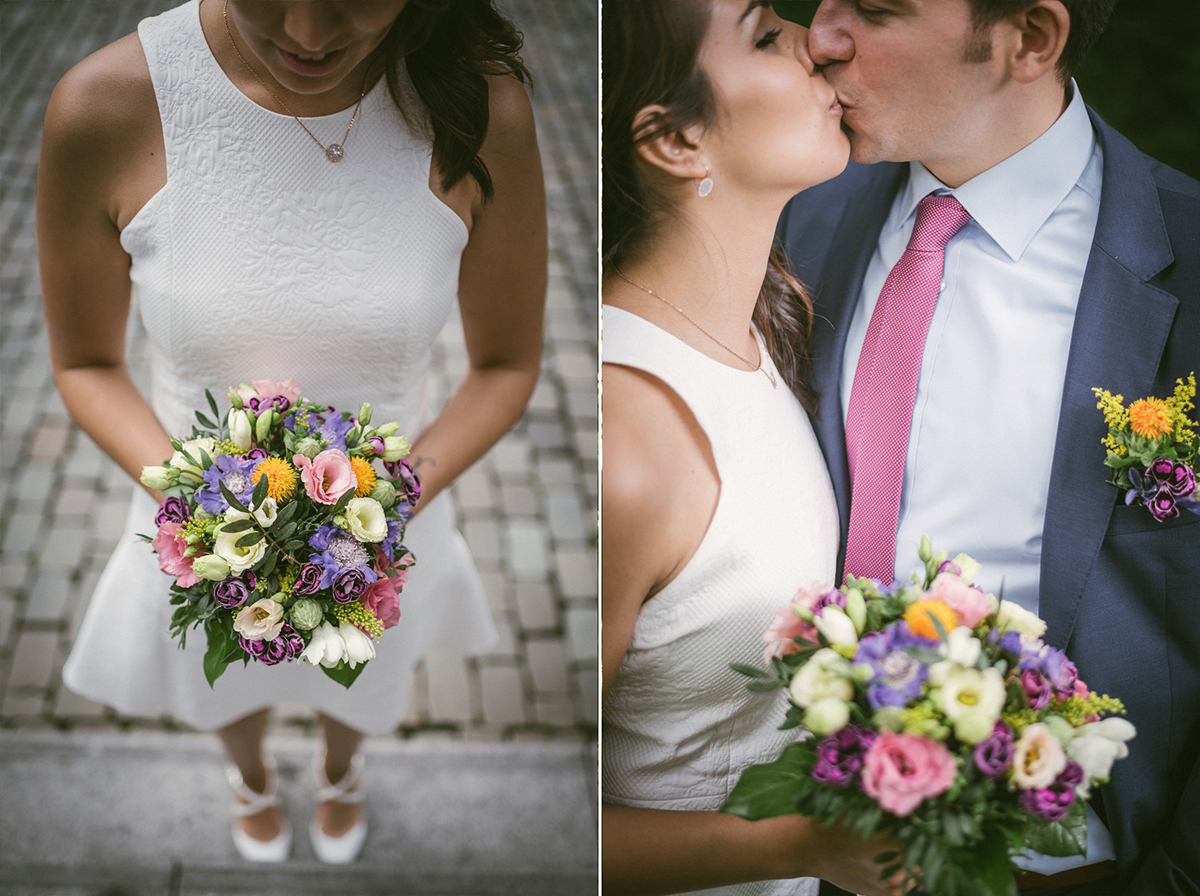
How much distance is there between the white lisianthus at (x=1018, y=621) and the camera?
1412mm

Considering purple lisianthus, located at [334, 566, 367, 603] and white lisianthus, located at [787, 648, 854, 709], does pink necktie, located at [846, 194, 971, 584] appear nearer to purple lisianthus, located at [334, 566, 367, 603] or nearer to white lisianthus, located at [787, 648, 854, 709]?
white lisianthus, located at [787, 648, 854, 709]

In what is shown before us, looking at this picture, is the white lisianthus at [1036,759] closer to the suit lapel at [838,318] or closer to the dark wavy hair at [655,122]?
the suit lapel at [838,318]

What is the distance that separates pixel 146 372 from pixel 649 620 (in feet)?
4.88

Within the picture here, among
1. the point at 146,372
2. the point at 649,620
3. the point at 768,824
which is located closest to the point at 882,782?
the point at 768,824

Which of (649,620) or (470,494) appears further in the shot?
(470,494)

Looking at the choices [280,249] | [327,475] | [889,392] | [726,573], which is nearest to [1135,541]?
[889,392]

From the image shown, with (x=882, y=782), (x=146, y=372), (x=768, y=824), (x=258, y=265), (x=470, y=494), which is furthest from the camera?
(x=470, y=494)

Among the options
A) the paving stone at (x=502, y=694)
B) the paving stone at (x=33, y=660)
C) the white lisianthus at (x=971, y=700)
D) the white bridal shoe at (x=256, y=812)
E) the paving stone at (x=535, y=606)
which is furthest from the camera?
the paving stone at (x=535, y=606)

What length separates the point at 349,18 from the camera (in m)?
1.60

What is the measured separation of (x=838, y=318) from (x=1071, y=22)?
0.64 meters

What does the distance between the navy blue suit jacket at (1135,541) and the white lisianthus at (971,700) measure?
1.06ft

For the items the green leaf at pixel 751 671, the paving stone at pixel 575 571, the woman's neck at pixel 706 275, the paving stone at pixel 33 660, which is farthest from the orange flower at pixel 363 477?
the paving stone at pixel 33 660

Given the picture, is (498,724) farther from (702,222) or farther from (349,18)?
(349,18)

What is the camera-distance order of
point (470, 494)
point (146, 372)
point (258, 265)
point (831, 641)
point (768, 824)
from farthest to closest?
point (470, 494)
point (146, 372)
point (258, 265)
point (768, 824)
point (831, 641)
